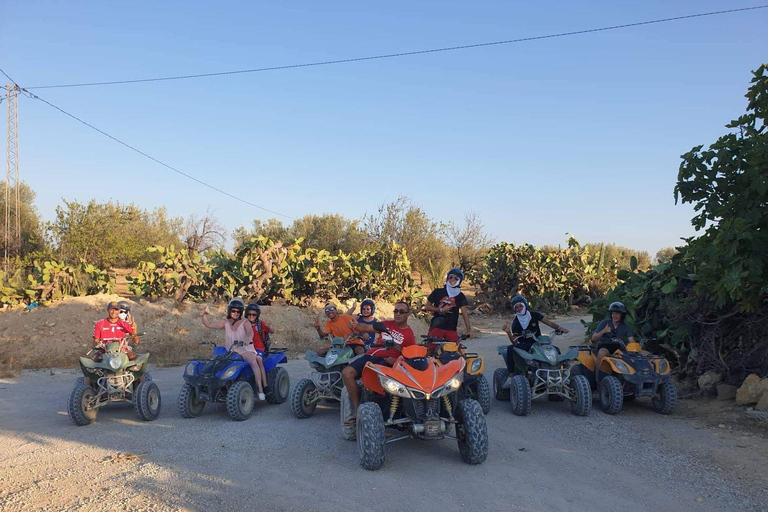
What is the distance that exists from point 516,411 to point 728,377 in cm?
351

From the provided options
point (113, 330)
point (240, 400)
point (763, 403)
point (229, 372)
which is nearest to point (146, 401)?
point (229, 372)

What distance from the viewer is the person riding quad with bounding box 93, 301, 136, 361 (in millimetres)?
8477

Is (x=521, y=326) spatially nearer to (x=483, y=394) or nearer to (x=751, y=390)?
(x=483, y=394)

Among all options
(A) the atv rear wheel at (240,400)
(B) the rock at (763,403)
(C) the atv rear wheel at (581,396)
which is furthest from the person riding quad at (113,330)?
(B) the rock at (763,403)

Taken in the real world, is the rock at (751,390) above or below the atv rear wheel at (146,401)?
below

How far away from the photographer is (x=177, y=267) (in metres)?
18.7

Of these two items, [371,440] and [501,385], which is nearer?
[371,440]

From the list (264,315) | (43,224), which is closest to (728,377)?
(264,315)

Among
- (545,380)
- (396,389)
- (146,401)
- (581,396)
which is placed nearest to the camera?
(396,389)

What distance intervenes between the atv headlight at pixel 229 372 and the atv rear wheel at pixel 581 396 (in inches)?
183

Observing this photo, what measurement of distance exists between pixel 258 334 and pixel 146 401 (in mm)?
1850

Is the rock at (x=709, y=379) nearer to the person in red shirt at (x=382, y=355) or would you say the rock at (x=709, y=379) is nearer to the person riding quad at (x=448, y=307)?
the person riding quad at (x=448, y=307)

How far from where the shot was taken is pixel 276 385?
9.20 meters

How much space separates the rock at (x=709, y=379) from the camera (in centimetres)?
942
